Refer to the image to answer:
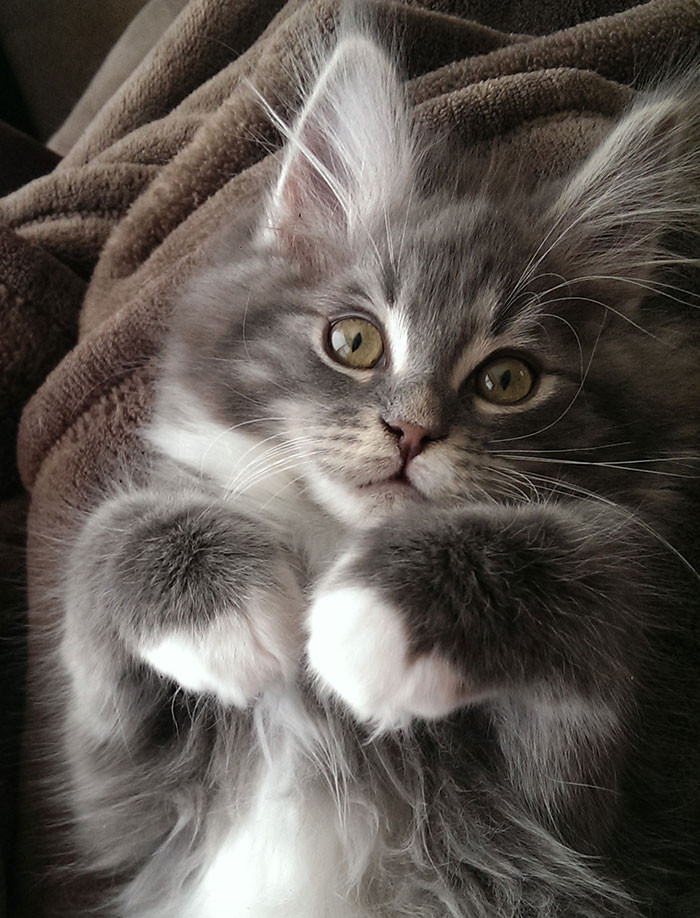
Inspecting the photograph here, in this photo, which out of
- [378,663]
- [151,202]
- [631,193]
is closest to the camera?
[378,663]

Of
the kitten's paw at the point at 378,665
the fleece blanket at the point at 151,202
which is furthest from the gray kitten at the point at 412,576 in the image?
the fleece blanket at the point at 151,202

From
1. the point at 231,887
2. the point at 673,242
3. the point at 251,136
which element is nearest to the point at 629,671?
the point at 231,887

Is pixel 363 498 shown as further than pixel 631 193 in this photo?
No

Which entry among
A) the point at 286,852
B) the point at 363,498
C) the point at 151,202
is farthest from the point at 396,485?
the point at 151,202

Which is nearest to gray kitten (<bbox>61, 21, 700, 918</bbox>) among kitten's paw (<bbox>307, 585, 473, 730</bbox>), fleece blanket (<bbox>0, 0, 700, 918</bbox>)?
kitten's paw (<bbox>307, 585, 473, 730</bbox>)

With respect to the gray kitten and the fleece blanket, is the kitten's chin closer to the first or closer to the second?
the gray kitten

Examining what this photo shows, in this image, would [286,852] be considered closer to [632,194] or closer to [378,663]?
[378,663]
